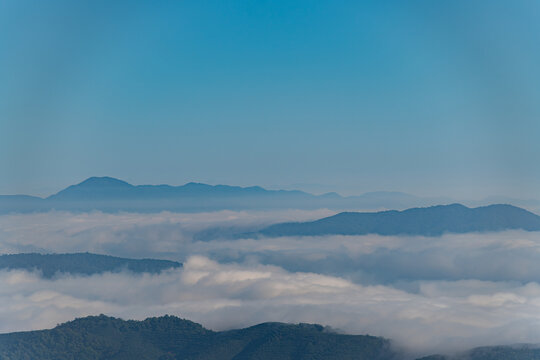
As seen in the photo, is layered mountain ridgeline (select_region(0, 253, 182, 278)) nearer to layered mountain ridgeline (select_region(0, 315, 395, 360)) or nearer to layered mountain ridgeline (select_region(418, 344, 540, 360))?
layered mountain ridgeline (select_region(0, 315, 395, 360))

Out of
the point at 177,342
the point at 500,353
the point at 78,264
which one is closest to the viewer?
the point at 500,353

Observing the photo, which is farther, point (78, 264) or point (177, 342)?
point (78, 264)

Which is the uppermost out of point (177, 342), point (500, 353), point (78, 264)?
point (78, 264)

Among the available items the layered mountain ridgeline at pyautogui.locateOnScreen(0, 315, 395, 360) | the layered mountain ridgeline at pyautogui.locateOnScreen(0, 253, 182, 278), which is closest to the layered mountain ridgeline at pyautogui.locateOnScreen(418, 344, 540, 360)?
the layered mountain ridgeline at pyautogui.locateOnScreen(0, 315, 395, 360)

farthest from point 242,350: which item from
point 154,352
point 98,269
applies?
point 98,269

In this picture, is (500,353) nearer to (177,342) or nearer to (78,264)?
(177,342)

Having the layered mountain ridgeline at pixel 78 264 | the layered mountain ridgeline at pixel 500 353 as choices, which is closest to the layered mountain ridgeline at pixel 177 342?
the layered mountain ridgeline at pixel 500 353

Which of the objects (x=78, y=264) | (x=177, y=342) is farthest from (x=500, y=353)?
(x=78, y=264)

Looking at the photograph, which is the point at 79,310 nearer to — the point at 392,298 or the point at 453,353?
the point at 392,298
